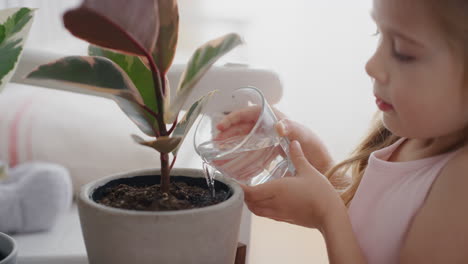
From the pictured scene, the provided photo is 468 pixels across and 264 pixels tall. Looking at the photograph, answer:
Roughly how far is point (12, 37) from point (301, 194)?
37 centimetres

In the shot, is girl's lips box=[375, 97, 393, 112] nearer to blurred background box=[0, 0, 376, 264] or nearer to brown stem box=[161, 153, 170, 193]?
brown stem box=[161, 153, 170, 193]

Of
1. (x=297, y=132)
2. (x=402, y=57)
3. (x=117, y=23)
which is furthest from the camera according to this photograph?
(x=297, y=132)

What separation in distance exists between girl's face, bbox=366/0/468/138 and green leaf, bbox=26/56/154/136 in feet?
0.94

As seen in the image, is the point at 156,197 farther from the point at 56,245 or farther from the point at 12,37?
the point at 56,245

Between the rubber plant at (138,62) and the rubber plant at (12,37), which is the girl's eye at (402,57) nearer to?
the rubber plant at (138,62)

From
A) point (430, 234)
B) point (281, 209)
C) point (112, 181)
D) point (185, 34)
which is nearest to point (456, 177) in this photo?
point (430, 234)

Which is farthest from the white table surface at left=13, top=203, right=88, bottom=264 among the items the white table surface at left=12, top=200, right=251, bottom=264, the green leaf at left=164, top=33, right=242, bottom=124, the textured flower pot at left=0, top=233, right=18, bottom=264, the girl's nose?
the girl's nose

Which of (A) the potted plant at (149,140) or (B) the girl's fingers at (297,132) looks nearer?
(A) the potted plant at (149,140)

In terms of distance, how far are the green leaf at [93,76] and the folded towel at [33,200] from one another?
413 millimetres

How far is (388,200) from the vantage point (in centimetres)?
78

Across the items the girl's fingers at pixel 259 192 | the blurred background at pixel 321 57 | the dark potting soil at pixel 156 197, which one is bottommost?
the blurred background at pixel 321 57

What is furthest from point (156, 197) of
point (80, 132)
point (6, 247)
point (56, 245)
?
point (80, 132)

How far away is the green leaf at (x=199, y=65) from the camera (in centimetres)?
46

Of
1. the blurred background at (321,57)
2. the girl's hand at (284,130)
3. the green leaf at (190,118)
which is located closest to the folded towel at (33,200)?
the girl's hand at (284,130)
